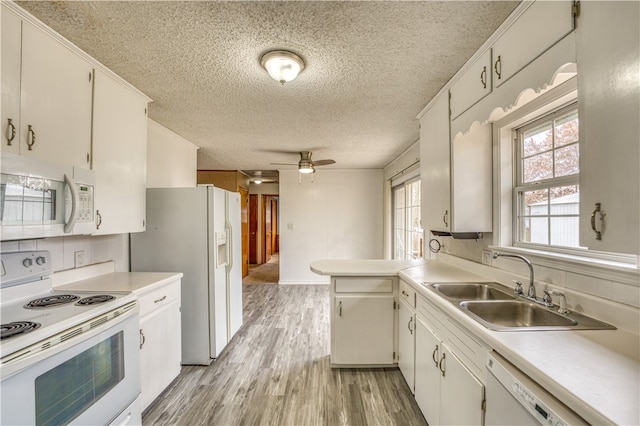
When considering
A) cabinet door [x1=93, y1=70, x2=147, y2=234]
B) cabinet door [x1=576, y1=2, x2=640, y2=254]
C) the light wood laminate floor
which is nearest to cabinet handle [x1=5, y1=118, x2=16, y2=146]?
cabinet door [x1=93, y1=70, x2=147, y2=234]

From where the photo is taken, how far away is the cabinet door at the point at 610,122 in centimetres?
78

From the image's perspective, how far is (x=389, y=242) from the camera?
523cm

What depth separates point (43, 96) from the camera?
1.42 meters

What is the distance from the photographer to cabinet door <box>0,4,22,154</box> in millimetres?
1250

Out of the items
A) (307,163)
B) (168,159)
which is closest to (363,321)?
(307,163)

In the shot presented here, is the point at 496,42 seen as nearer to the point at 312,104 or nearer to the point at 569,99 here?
the point at 569,99

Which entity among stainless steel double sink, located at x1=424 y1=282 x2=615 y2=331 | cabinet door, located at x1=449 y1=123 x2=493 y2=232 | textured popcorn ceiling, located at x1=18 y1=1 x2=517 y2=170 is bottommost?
stainless steel double sink, located at x1=424 y1=282 x2=615 y2=331

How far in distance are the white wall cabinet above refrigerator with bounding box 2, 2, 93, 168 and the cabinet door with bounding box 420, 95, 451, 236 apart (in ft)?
8.07

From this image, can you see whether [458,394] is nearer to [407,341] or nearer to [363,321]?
[407,341]

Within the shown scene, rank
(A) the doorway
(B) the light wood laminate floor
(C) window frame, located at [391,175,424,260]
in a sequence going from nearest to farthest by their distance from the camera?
(B) the light wood laminate floor < (C) window frame, located at [391,175,424,260] < (A) the doorway

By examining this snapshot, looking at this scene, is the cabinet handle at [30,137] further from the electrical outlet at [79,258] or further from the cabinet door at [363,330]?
the cabinet door at [363,330]

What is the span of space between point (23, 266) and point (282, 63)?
187 centimetres

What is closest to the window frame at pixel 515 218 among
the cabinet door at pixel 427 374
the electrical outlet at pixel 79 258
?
the cabinet door at pixel 427 374

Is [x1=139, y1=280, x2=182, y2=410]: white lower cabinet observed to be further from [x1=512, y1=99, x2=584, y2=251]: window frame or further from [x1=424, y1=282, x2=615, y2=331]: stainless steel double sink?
[x1=512, y1=99, x2=584, y2=251]: window frame
